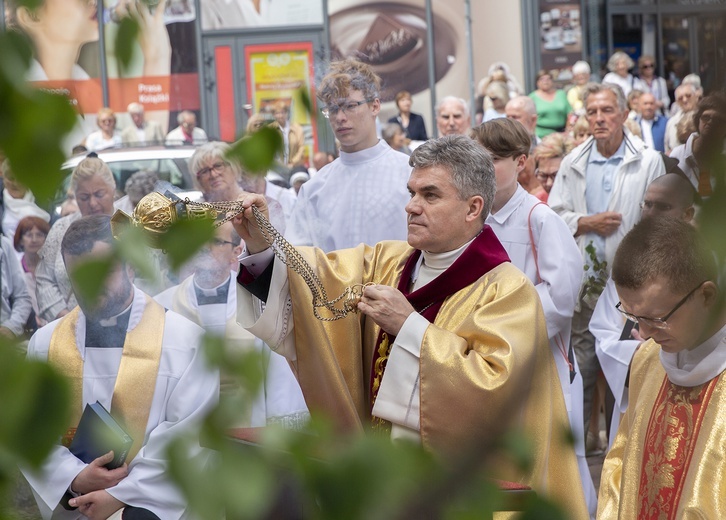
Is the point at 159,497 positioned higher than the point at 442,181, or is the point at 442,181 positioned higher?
the point at 442,181

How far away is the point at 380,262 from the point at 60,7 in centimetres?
282

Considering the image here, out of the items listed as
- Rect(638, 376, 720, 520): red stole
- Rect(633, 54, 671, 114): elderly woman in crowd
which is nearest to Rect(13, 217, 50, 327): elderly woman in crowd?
Rect(638, 376, 720, 520): red stole

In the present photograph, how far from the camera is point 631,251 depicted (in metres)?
2.97

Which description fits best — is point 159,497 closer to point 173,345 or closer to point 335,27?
point 173,345

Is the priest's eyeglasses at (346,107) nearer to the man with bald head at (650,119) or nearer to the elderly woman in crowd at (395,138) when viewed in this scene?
the elderly woman in crowd at (395,138)

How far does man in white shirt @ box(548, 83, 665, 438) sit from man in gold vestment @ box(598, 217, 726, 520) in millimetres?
2579

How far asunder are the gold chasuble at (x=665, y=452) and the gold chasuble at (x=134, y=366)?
1797 millimetres

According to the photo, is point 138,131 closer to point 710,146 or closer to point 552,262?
point 552,262

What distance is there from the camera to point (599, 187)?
614 centimetres

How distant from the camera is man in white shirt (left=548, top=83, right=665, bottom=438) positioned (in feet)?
19.1

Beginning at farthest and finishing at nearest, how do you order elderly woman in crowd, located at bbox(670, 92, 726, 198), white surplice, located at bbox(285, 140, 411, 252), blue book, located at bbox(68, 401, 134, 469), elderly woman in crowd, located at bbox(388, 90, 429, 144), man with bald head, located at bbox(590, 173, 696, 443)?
elderly woman in crowd, located at bbox(388, 90, 429, 144)
white surplice, located at bbox(285, 140, 411, 252)
man with bald head, located at bbox(590, 173, 696, 443)
blue book, located at bbox(68, 401, 134, 469)
elderly woman in crowd, located at bbox(670, 92, 726, 198)

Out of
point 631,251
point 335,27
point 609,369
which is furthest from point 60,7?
point 335,27

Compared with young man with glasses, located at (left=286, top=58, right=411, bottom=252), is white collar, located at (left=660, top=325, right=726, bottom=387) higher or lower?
lower

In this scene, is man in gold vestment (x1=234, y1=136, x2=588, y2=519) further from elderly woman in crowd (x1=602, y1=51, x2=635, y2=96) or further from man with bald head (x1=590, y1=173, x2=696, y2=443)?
elderly woman in crowd (x1=602, y1=51, x2=635, y2=96)
